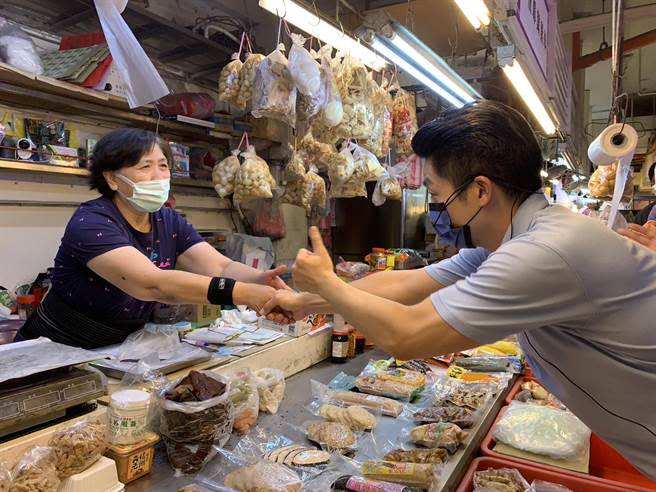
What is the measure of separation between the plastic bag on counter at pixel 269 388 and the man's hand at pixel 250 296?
0.87 ft

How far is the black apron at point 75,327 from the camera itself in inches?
80.4

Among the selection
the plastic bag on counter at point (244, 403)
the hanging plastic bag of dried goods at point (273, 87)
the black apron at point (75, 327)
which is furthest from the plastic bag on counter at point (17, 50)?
the plastic bag on counter at point (244, 403)

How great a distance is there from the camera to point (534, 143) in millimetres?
1323

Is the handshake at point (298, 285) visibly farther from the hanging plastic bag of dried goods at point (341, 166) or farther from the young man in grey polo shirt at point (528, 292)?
the hanging plastic bag of dried goods at point (341, 166)

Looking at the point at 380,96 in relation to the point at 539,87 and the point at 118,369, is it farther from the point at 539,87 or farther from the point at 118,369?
the point at 118,369

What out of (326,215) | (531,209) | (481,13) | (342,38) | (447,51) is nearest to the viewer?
(531,209)

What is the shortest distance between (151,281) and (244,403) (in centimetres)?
56

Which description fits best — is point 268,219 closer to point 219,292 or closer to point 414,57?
point 414,57

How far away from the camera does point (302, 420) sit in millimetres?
1816

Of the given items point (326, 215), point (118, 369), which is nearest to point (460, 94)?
point (326, 215)

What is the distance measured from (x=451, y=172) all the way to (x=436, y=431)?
0.91 metres

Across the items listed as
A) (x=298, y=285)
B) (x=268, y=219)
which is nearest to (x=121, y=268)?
(x=298, y=285)

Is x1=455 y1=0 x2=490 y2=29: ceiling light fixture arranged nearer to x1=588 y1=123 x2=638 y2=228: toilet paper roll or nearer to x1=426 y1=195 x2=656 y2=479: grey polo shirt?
x1=588 y1=123 x2=638 y2=228: toilet paper roll

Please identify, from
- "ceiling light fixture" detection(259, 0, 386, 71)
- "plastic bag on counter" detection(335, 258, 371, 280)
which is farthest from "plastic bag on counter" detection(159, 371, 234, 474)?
"plastic bag on counter" detection(335, 258, 371, 280)
